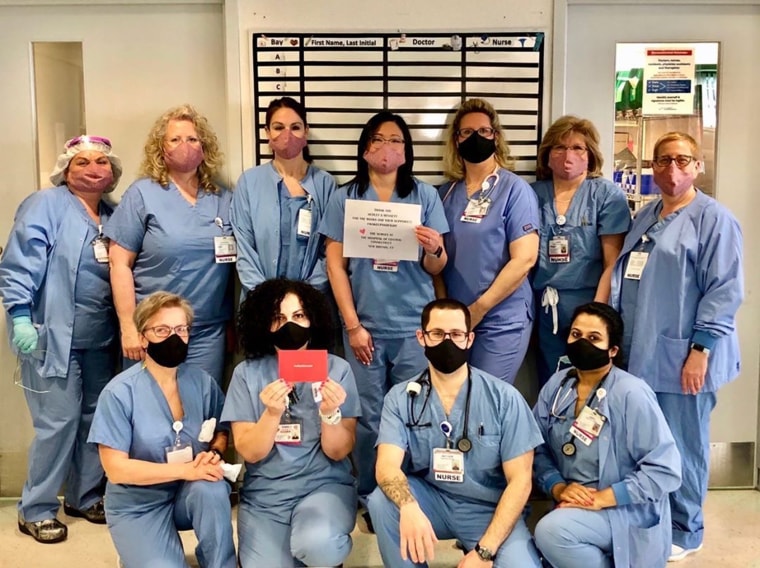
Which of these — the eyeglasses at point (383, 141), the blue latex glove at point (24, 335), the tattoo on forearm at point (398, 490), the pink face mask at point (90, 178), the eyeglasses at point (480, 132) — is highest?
the eyeglasses at point (480, 132)

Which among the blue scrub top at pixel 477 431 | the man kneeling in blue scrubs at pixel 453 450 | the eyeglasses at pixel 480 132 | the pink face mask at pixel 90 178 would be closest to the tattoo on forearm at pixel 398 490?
the man kneeling in blue scrubs at pixel 453 450

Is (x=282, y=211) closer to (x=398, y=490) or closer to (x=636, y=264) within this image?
(x=398, y=490)

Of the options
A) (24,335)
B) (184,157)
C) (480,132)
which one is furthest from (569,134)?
(24,335)

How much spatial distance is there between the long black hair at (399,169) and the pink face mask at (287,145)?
0.73 ft

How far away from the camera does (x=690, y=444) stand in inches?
91.6

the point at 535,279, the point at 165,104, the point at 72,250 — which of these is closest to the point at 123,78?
the point at 165,104

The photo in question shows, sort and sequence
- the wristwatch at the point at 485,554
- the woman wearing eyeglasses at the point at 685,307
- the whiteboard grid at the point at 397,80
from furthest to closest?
the whiteboard grid at the point at 397,80
the woman wearing eyeglasses at the point at 685,307
the wristwatch at the point at 485,554

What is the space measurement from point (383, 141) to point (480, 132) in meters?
0.37

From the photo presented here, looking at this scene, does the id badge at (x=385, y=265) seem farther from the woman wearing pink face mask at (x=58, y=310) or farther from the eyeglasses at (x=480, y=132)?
the woman wearing pink face mask at (x=58, y=310)

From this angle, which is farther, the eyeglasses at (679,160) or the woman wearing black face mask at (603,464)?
the eyeglasses at (679,160)

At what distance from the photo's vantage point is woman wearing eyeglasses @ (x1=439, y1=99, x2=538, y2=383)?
244 centimetres

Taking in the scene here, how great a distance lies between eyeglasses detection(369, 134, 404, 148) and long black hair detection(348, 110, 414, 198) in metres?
0.02

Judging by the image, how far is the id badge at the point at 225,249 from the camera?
252 cm

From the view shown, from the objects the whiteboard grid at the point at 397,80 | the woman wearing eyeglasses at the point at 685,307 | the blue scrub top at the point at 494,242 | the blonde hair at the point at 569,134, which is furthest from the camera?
the whiteboard grid at the point at 397,80
